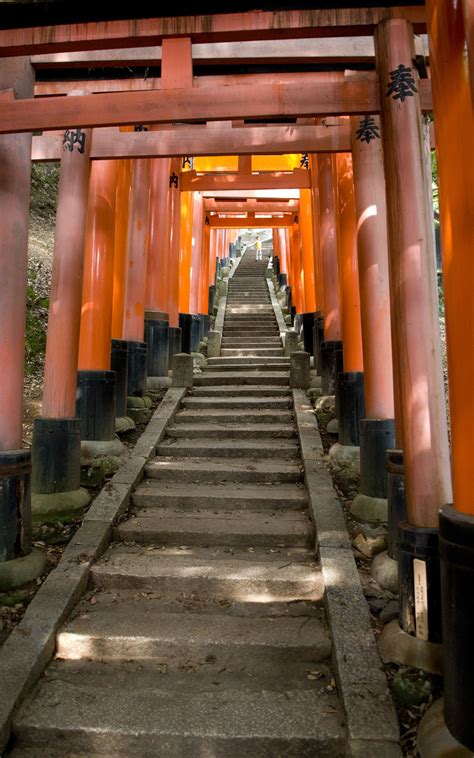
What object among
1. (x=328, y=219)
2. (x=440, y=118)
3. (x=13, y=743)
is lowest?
(x=13, y=743)

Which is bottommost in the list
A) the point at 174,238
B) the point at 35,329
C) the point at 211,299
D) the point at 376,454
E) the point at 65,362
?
the point at 376,454

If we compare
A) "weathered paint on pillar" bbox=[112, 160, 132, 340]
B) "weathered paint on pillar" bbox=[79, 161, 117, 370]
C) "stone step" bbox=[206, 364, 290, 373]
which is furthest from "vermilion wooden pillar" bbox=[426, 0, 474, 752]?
"stone step" bbox=[206, 364, 290, 373]

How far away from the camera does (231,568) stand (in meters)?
3.83

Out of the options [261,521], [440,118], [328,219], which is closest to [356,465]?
[261,521]

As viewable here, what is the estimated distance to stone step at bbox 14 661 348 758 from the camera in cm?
255

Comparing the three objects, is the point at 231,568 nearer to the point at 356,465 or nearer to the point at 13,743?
the point at 13,743

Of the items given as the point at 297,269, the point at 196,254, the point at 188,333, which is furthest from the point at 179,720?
the point at 297,269

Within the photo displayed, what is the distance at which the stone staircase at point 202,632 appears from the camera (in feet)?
8.57

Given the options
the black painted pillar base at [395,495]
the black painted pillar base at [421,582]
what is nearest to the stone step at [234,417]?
the black painted pillar base at [395,495]

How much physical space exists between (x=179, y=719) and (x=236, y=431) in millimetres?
3771

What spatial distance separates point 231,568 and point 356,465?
207 centimetres

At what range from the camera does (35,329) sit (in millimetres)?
9680

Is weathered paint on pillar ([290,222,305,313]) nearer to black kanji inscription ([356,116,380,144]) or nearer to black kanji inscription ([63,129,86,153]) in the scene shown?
black kanji inscription ([356,116,380,144])

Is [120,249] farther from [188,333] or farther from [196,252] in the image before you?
[196,252]
